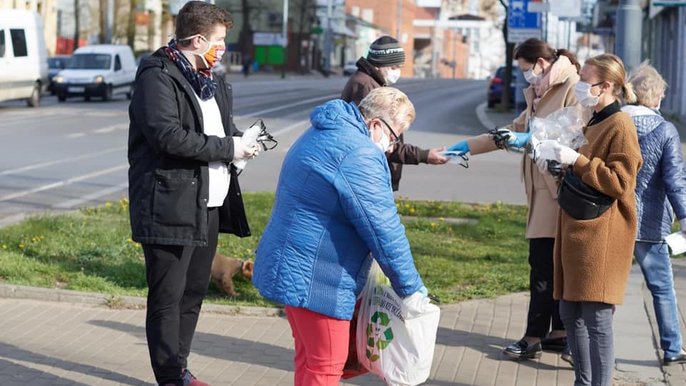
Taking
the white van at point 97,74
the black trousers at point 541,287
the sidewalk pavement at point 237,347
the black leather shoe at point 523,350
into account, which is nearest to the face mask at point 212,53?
the sidewalk pavement at point 237,347

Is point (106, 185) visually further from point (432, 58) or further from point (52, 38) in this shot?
point (432, 58)

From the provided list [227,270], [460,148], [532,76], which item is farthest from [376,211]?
[227,270]

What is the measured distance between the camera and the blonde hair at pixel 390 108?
474 centimetres

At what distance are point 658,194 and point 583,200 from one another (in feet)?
4.13

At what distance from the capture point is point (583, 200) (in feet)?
17.6

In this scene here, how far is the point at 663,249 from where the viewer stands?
261 inches

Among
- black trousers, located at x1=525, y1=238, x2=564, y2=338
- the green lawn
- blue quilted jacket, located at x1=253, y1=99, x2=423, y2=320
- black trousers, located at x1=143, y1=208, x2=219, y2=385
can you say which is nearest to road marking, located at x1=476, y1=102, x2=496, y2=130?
the green lawn

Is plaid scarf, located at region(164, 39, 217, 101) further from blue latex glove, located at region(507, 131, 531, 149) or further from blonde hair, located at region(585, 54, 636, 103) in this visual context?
blonde hair, located at region(585, 54, 636, 103)

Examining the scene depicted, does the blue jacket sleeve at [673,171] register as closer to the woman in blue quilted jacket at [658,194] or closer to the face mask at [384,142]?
the woman in blue quilted jacket at [658,194]

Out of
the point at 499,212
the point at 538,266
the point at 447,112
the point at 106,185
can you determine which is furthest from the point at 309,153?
the point at 447,112

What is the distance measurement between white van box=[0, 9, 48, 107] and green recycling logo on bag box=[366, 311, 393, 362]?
2867cm

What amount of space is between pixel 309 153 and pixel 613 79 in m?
1.57

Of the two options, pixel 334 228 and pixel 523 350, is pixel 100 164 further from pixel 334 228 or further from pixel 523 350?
pixel 334 228

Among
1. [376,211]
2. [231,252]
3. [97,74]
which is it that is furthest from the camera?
[97,74]
